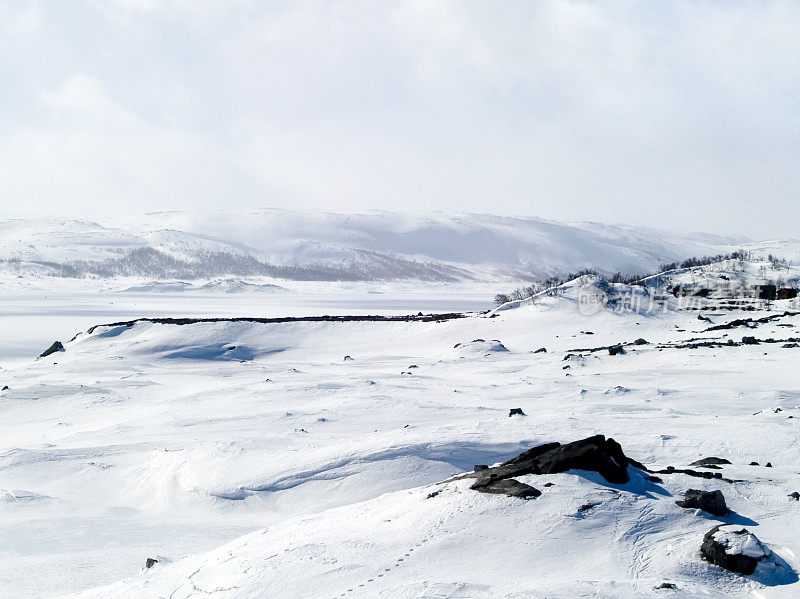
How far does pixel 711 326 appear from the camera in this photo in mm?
22594

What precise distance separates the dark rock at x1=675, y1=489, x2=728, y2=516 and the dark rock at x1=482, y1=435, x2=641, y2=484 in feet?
1.80

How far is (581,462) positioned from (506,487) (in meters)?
→ 0.79

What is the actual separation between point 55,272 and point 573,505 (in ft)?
406

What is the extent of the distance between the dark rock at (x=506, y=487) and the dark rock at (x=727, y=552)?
128 cm

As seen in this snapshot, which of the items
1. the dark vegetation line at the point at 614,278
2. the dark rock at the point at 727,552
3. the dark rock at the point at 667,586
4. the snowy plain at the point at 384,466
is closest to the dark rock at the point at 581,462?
the snowy plain at the point at 384,466

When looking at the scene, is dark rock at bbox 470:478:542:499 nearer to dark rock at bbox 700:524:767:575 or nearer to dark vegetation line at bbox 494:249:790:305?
dark rock at bbox 700:524:767:575

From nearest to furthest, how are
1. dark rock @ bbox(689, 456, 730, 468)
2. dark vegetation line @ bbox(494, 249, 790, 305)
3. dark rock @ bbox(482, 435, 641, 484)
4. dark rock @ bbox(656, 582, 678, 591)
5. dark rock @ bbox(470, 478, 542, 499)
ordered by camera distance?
dark rock @ bbox(656, 582, 678, 591), dark rock @ bbox(470, 478, 542, 499), dark rock @ bbox(482, 435, 641, 484), dark rock @ bbox(689, 456, 730, 468), dark vegetation line @ bbox(494, 249, 790, 305)

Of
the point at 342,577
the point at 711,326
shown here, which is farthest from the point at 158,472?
the point at 711,326

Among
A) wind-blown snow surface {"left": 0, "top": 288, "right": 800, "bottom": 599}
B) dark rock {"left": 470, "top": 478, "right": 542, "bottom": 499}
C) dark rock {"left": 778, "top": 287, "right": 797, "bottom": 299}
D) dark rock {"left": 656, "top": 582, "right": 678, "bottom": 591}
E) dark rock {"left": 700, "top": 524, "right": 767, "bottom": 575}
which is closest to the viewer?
dark rock {"left": 656, "top": 582, "right": 678, "bottom": 591}

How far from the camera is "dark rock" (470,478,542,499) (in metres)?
5.13

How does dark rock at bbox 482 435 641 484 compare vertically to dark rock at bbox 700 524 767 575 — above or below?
above

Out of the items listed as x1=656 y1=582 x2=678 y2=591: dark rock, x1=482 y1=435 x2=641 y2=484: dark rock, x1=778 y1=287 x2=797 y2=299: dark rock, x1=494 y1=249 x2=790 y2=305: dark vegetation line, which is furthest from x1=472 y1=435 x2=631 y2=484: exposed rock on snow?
x1=778 y1=287 x2=797 y2=299: dark rock

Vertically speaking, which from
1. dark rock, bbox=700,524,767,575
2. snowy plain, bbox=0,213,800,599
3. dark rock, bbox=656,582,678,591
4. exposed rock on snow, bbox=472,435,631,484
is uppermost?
exposed rock on snow, bbox=472,435,631,484

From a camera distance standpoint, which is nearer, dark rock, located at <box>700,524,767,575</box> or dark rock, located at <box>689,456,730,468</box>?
dark rock, located at <box>700,524,767,575</box>
